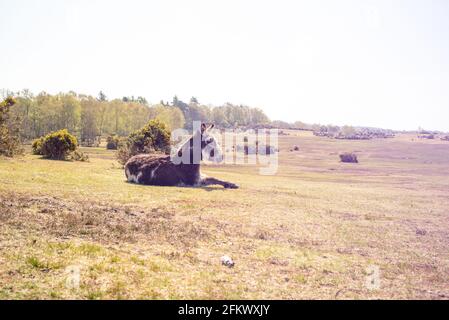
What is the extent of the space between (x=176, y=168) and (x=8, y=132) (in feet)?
49.5

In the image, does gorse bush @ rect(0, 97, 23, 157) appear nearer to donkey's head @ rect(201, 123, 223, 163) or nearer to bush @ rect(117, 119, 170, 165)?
bush @ rect(117, 119, 170, 165)

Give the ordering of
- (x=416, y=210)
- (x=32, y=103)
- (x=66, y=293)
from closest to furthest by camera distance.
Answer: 1. (x=66, y=293)
2. (x=416, y=210)
3. (x=32, y=103)

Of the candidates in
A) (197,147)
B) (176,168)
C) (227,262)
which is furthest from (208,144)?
(227,262)

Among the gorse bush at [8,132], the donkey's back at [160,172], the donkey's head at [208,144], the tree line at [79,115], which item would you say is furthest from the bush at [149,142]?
the tree line at [79,115]

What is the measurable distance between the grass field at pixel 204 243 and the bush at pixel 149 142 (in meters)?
13.0

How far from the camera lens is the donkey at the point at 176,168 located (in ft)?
65.5

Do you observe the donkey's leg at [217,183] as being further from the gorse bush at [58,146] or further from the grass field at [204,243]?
→ the gorse bush at [58,146]

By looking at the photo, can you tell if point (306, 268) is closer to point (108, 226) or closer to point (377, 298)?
point (377, 298)

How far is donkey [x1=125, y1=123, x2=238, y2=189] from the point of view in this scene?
1997 cm

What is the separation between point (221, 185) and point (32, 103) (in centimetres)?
6846

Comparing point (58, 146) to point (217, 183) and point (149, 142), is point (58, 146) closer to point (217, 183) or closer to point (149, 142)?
point (149, 142)

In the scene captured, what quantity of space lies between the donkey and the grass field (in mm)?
1601
